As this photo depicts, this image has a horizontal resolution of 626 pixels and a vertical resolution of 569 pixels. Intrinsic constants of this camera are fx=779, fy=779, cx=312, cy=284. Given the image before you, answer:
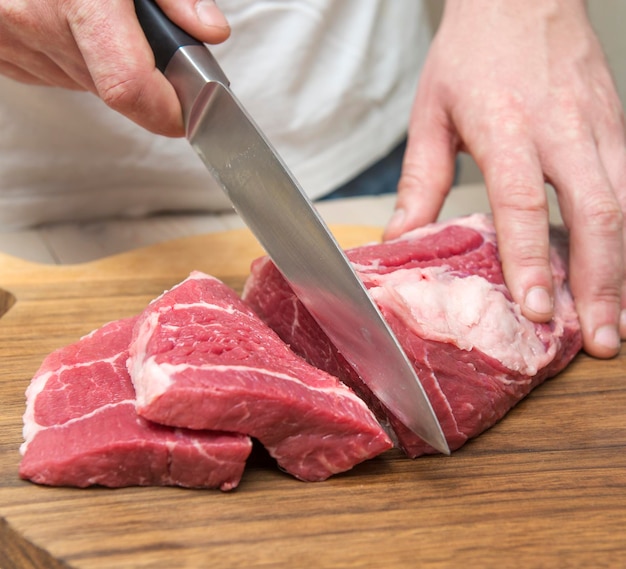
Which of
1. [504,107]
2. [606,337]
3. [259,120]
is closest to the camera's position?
[606,337]

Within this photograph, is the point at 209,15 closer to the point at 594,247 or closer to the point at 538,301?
the point at 538,301

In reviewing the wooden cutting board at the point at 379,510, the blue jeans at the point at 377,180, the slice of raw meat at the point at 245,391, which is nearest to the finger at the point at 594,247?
the wooden cutting board at the point at 379,510

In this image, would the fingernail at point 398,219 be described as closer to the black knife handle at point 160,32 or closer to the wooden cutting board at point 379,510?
the wooden cutting board at point 379,510

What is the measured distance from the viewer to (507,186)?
2975mm

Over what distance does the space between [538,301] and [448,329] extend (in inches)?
18.6

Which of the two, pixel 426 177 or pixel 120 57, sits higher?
pixel 120 57

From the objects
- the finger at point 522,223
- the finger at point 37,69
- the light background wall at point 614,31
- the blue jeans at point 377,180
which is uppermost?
the finger at point 37,69

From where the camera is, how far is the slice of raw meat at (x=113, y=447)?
2.06m

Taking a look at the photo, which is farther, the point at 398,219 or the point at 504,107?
the point at 398,219

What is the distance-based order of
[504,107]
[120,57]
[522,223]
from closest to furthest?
1. [120,57]
2. [522,223]
3. [504,107]

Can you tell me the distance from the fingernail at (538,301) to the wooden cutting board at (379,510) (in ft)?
1.02

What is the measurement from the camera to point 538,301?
2775mm

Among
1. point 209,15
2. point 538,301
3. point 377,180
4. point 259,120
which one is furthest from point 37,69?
point 377,180

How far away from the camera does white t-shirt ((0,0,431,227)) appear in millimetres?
3906
